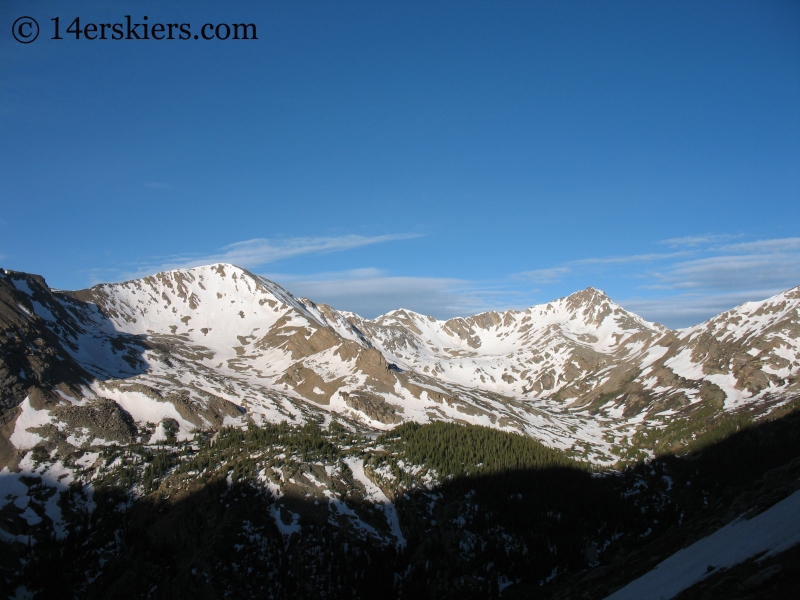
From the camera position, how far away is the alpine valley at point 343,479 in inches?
2426

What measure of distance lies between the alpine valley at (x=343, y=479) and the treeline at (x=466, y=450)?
1.80ft

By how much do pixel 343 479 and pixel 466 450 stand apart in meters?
27.9

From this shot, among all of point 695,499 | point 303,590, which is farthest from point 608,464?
point 303,590

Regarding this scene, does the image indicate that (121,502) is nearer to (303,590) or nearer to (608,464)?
(303,590)

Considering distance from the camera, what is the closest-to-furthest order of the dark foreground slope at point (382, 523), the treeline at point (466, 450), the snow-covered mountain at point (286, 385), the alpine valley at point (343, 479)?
the dark foreground slope at point (382, 523) < the alpine valley at point (343, 479) < the treeline at point (466, 450) < the snow-covered mountain at point (286, 385)

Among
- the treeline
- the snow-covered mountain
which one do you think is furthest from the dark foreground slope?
the snow-covered mountain

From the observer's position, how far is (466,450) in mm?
100250

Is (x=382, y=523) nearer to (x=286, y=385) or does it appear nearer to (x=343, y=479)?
(x=343, y=479)

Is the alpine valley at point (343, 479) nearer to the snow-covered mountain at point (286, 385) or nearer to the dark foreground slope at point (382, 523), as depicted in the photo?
the dark foreground slope at point (382, 523)

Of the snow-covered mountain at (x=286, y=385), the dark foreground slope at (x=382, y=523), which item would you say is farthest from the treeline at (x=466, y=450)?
the snow-covered mountain at (x=286, y=385)

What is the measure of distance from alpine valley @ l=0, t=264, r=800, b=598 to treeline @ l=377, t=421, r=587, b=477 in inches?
21.6

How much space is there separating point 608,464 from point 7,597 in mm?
106671

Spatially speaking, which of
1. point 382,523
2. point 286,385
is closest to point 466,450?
point 382,523

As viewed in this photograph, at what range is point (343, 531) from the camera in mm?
69688
